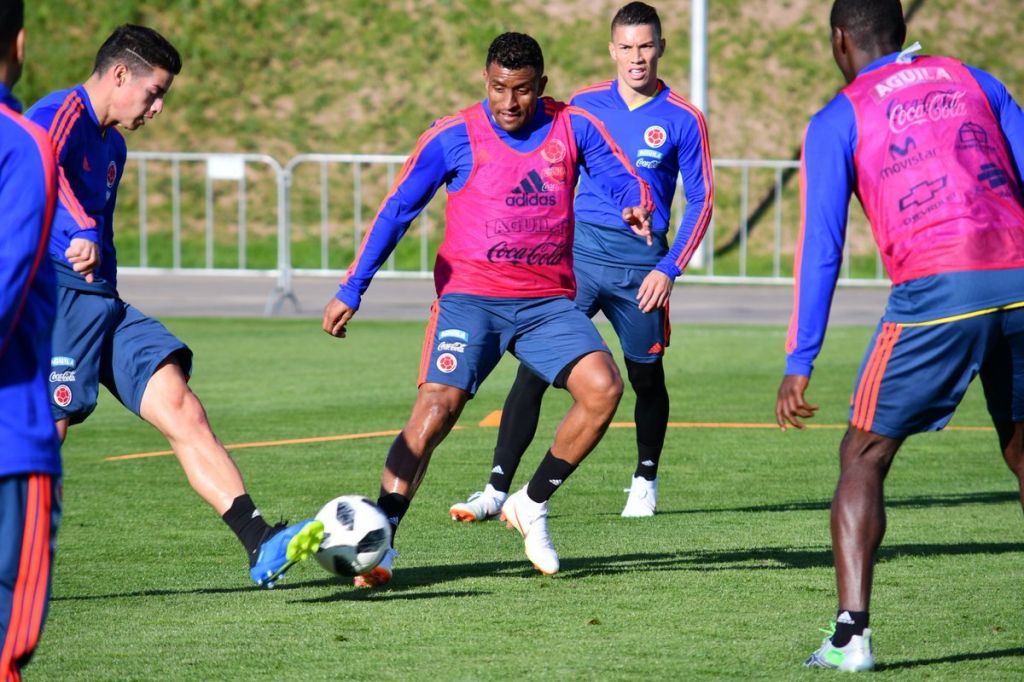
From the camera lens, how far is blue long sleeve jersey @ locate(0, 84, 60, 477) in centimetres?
349

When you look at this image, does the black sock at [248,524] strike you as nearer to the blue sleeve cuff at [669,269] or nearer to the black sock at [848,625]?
the black sock at [848,625]

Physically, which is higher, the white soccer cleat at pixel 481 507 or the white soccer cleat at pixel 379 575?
the white soccer cleat at pixel 379 575

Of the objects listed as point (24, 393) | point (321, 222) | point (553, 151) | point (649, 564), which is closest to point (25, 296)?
point (24, 393)

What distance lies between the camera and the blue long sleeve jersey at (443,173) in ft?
22.3

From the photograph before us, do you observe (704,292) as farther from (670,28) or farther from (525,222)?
Answer: (525,222)

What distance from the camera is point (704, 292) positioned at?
77.8 ft

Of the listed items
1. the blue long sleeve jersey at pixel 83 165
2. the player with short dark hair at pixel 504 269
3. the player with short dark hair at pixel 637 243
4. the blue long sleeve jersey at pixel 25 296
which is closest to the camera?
the blue long sleeve jersey at pixel 25 296

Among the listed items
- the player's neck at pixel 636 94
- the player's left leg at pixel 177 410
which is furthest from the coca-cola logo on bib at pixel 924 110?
the player's neck at pixel 636 94

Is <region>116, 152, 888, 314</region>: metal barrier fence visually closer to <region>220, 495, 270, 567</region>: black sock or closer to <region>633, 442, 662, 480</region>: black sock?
Answer: <region>633, 442, 662, 480</region>: black sock

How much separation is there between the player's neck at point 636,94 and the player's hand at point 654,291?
4.81ft

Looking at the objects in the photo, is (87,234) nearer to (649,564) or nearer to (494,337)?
(494,337)

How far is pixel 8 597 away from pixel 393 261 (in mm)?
22502

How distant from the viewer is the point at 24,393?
366cm

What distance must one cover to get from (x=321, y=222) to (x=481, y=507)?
67.8ft
